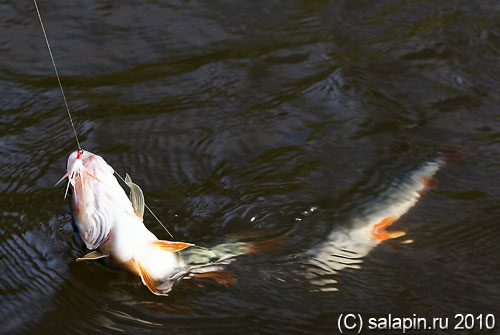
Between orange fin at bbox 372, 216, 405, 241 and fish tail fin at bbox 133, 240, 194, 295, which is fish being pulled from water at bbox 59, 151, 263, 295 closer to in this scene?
fish tail fin at bbox 133, 240, 194, 295

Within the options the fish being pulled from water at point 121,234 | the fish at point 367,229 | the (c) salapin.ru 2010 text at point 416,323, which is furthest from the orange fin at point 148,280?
the (c) salapin.ru 2010 text at point 416,323

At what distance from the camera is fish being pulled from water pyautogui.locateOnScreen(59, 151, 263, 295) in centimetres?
269

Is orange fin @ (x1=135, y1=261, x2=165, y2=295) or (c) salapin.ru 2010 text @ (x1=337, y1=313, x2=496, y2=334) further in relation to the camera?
orange fin @ (x1=135, y1=261, x2=165, y2=295)

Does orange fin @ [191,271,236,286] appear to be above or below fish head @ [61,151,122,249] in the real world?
below

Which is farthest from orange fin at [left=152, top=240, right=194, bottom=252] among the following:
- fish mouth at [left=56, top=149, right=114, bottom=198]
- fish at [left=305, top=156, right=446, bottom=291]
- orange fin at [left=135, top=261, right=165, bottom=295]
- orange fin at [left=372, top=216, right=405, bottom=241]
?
orange fin at [left=372, top=216, right=405, bottom=241]

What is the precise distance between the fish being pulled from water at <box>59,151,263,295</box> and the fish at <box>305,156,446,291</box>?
38 centimetres

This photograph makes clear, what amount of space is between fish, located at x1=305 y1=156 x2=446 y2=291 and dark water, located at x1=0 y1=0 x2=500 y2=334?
0.05 metres

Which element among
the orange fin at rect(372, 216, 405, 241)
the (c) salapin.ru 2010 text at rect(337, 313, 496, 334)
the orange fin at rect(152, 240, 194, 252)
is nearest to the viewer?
the (c) salapin.ru 2010 text at rect(337, 313, 496, 334)

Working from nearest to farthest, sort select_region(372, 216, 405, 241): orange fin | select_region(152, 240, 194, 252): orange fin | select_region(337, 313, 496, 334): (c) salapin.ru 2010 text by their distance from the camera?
1. select_region(337, 313, 496, 334): (c) salapin.ru 2010 text
2. select_region(152, 240, 194, 252): orange fin
3. select_region(372, 216, 405, 241): orange fin

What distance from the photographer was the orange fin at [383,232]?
122 inches

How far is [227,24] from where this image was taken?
498 centimetres

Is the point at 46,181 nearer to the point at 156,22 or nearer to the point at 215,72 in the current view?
the point at 215,72


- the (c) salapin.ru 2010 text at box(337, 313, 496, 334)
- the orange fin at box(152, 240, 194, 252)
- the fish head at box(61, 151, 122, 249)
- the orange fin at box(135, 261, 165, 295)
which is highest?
the fish head at box(61, 151, 122, 249)

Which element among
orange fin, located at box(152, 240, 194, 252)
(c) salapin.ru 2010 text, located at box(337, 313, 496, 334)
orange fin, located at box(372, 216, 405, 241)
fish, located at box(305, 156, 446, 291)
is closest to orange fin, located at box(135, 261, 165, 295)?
orange fin, located at box(152, 240, 194, 252)
